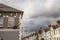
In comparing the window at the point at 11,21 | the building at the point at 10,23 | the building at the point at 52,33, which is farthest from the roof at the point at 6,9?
the building at the point at 52,33

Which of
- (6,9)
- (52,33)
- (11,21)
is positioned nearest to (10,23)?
(11,21)

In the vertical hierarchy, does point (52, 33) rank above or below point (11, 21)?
below

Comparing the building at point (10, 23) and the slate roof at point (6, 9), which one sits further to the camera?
the slate roof at point (6, 9)

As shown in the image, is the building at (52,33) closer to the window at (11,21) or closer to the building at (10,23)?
the building at (10,23)

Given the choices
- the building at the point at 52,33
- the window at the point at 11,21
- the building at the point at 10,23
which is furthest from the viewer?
the building at the point at 52,33

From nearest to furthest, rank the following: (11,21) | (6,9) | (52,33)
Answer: (11,21), (6,9), (52,33)

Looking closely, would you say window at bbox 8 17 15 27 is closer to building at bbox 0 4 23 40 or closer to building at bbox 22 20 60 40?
building at bbox 0 4 23 40

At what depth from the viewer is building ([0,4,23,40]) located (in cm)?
4322

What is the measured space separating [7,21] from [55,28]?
28.3 m

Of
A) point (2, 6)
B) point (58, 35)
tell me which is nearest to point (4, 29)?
point (2, 6)

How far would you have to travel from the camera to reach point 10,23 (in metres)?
44.5

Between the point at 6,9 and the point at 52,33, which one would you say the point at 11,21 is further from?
the point at 52,33

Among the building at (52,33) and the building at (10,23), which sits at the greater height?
the building at (10,23)

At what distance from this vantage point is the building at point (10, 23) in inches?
1702
